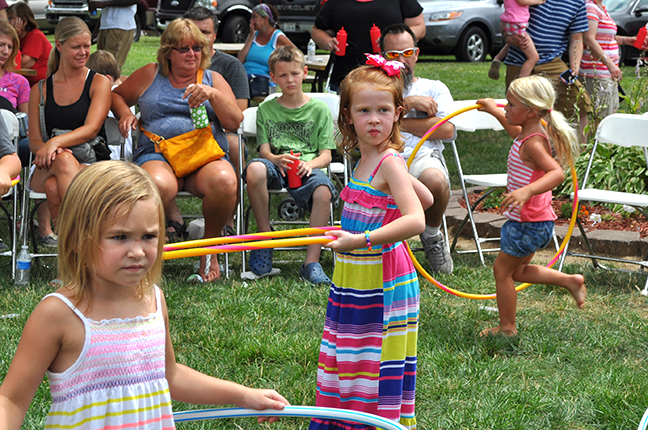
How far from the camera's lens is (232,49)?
33.3ft

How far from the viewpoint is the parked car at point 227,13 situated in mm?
15906

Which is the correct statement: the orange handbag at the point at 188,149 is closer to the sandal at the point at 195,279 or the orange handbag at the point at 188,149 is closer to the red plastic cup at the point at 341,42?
the sandal at the point at 195,279

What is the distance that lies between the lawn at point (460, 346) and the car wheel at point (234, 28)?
11.3 m

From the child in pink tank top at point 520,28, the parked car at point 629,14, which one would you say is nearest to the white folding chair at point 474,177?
the child in pink tank top at point 520,28

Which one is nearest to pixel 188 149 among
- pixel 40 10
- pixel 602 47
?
pixel 602 47

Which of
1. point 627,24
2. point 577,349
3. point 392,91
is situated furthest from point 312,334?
point 627,24

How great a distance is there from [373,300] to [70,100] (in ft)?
11.0

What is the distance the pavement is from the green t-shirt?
1642mm

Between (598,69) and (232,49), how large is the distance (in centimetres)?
482

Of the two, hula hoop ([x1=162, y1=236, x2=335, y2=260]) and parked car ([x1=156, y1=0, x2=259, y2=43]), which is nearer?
hula hoop ([x1=162, y1=236, x2=335, y2=260])

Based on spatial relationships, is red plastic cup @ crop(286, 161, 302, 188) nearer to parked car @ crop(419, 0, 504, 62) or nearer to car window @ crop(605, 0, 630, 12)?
parked car @ crop(419, 0, 504, 62)

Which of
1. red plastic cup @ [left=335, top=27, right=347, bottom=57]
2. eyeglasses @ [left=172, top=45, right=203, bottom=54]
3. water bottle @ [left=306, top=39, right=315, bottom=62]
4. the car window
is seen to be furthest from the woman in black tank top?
the car window

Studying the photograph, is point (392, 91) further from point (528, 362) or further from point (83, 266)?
point (528, 362)

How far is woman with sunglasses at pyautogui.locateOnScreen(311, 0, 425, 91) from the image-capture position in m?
6.35
